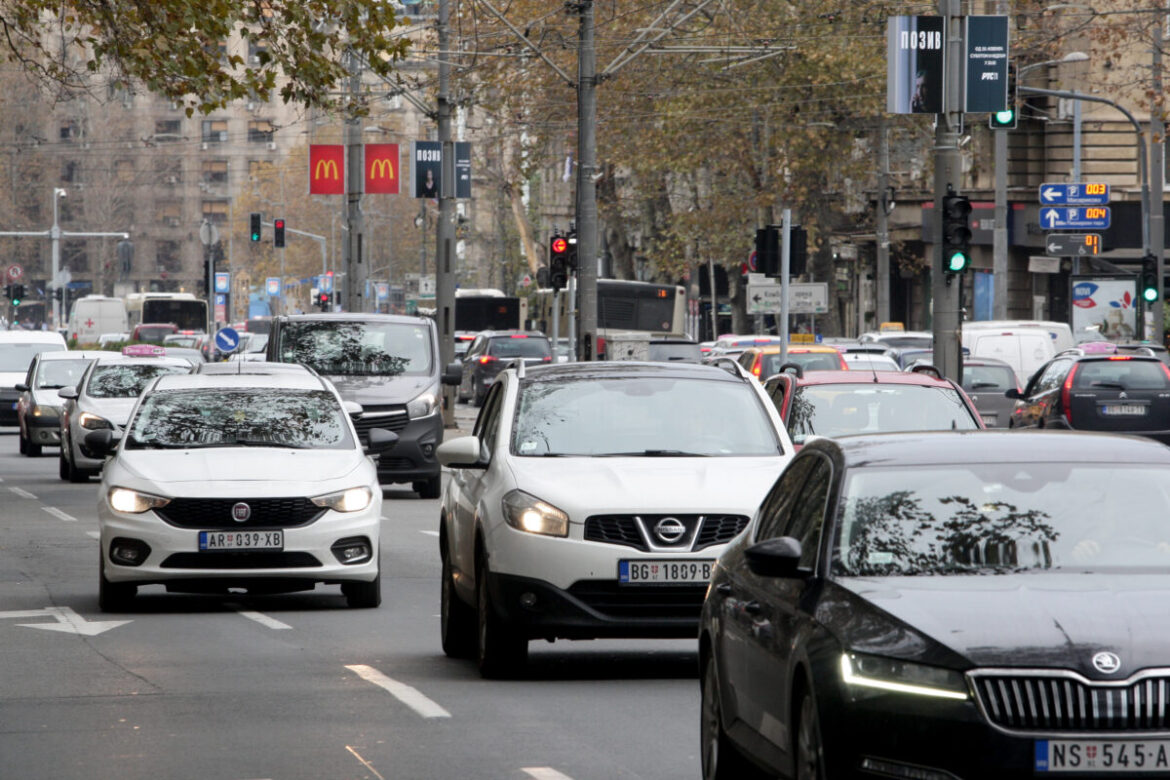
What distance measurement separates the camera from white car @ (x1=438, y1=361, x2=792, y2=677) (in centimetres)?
1050

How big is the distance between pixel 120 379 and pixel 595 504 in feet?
65.0

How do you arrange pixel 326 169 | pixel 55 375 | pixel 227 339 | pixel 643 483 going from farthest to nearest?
pixel 227 339
pixel 326 169
pixel 55 375
pixel 643 483

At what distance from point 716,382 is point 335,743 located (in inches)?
154

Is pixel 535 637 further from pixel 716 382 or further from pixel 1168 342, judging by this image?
pixel 1168 342

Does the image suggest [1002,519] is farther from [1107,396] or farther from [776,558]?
[1107,396]

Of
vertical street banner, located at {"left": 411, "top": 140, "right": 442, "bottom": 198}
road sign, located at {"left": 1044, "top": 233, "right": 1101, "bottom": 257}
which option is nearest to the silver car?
vertical street banner, located at {"left": 411, "top": 140, "right": 442, "bottom": 198}

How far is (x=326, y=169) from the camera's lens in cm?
4178

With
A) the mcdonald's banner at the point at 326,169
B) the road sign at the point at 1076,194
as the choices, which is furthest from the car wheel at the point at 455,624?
the road sign at the point at 1076,194

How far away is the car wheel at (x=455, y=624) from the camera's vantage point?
1177cm

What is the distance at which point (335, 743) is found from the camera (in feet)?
29.2

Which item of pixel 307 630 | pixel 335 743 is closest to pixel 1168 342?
pixel 307 630

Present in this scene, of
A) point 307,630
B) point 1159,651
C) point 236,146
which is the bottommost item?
point 307,630

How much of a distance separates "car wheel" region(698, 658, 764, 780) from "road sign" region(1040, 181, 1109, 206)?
4529cm

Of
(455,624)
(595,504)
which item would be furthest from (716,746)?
(455,624)
